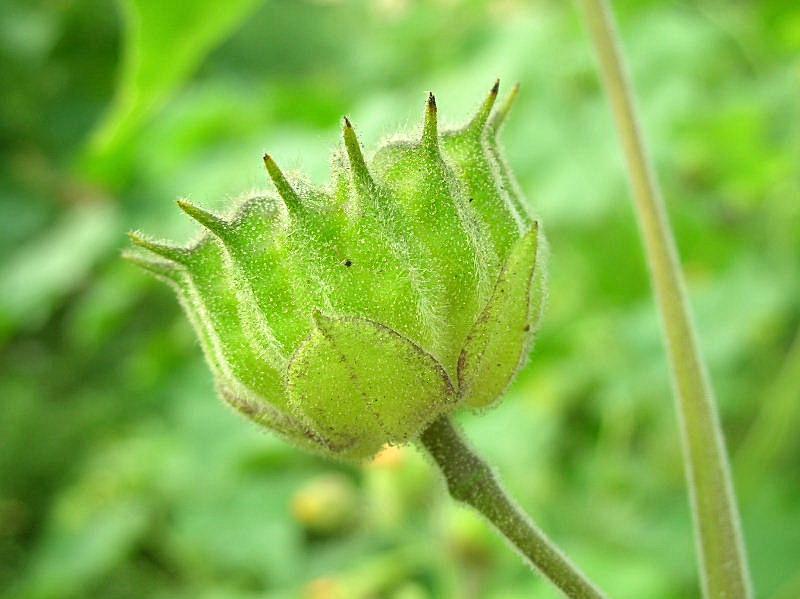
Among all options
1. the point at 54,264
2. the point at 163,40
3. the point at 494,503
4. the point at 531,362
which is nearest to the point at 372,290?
the point at 494,503

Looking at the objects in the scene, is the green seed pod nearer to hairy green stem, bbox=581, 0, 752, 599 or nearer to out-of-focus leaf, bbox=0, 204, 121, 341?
hairy green stem, bbox=581, 0, 752, 599

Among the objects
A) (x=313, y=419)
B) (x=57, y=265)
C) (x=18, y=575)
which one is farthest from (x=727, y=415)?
(x=18, y=575)

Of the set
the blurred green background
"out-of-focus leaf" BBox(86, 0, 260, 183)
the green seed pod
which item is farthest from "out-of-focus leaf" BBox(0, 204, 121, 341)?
the green seed pod

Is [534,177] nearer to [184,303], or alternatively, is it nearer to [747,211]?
[747,211]

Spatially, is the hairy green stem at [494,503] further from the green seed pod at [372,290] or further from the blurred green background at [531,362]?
the blurred green background at [531,362]

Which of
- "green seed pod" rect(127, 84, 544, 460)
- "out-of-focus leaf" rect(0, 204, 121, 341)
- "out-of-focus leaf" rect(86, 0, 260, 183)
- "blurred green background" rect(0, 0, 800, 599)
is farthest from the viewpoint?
"out-of-focus leaf" rect(0, 204, 121, 341)

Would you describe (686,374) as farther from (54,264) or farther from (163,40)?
(54,264)
